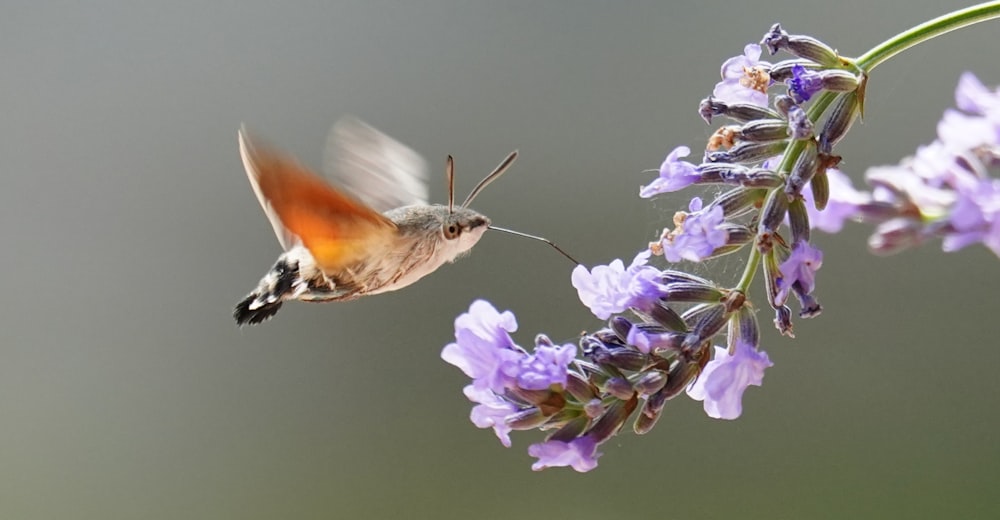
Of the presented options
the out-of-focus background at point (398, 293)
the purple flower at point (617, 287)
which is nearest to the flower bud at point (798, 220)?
the purple flower at point (617, 287)

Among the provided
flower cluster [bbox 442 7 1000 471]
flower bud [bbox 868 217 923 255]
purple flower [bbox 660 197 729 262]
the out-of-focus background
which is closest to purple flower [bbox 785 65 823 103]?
flower cluster [bbox 442 7 1000 471]

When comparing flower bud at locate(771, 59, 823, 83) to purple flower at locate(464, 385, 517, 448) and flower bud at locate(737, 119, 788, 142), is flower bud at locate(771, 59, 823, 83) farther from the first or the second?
purple flower at locate(464, 385, 517, 448)

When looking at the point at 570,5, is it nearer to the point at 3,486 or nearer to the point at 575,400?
the point at 575,400

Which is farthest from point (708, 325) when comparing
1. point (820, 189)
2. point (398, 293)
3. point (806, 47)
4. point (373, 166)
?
point (398, 293)

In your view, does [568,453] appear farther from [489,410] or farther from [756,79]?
[756,79]

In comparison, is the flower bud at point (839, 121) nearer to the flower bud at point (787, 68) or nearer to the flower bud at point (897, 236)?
the flower bud at point (787, 68)

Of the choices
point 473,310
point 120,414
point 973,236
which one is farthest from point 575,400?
point 120,414
